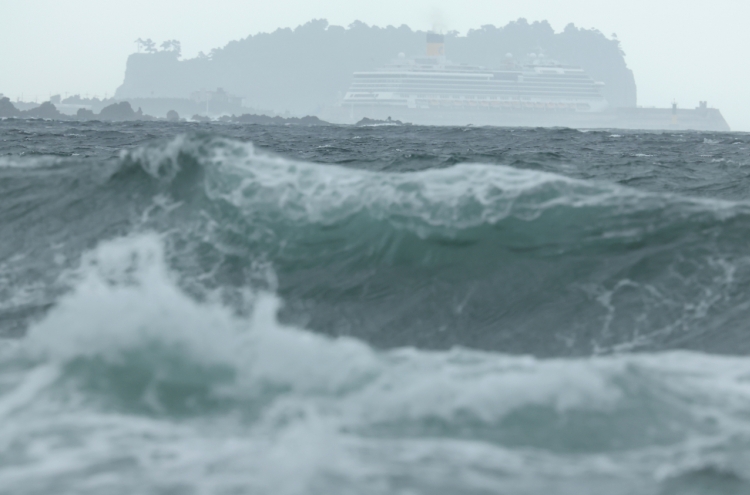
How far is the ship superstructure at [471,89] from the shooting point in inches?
4122

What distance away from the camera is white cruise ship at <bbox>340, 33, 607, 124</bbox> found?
341 ft

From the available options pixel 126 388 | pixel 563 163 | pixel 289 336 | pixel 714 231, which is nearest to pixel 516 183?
pixel 714 231

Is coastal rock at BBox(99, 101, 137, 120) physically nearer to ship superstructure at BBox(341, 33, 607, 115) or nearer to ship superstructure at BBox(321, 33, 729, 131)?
ship superstructure at BBox(321, 33, 729, 131)

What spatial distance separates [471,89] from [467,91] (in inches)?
23.5

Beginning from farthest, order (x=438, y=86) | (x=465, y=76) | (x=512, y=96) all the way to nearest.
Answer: (x=512, y=96)
(x=465, y=76)
(x=438, y=86)

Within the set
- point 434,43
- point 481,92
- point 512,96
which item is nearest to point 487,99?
point 481,92

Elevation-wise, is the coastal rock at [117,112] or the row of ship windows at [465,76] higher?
the row of ship windows at [465,76]

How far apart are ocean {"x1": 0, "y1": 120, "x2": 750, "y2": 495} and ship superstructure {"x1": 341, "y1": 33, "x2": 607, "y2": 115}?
9616 centimetres

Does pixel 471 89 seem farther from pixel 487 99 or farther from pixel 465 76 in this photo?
pixel 487 99

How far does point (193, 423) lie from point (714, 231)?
4986mm

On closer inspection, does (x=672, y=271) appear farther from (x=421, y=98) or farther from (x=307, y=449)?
(x=421, y=98)

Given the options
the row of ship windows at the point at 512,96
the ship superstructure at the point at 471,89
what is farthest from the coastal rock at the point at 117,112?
the row of ship windows at the point at 512,96

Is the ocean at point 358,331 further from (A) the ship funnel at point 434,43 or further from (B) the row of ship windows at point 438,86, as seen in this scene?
(A) the ship funnel at point 434,43

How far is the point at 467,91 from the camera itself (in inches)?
4188
